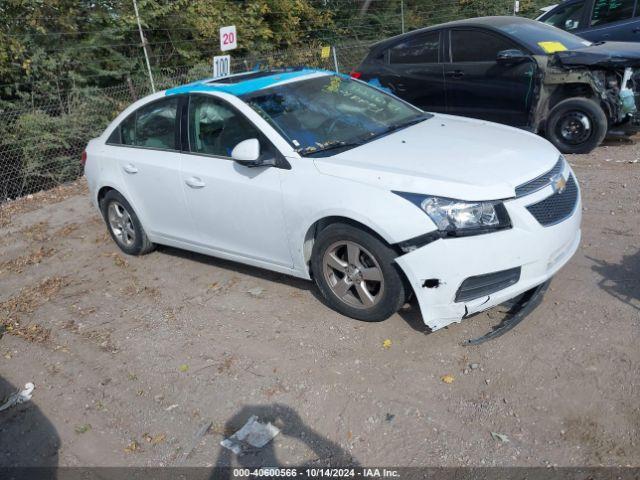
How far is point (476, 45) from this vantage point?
7707 mm

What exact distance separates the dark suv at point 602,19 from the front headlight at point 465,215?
762cm

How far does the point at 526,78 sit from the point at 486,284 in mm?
4542

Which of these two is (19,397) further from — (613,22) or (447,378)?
(613,22)

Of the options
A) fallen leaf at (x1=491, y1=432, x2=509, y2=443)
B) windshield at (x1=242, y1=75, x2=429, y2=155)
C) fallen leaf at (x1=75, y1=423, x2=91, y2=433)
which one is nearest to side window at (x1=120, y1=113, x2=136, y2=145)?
windshield at (x1=242, y1=75, x2=429, y2=155)

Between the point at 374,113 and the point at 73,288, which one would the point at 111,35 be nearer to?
the point at 73,288

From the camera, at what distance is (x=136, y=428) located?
3492 millimetres

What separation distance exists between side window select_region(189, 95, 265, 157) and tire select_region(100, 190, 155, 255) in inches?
49.6

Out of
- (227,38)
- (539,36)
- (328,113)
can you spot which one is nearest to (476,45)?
(539,36)

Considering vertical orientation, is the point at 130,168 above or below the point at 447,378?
above

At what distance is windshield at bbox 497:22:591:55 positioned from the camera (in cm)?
731

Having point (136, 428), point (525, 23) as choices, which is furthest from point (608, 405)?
point (525, 23)

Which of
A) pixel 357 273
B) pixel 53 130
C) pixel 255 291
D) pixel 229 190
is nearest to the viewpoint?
pixel 357 273

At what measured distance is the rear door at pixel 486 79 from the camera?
7336 millimetres

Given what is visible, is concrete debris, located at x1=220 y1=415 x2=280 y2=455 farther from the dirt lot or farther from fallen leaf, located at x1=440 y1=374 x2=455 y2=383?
fallen leaf, located at x1=440 y1=374 x2=455 y2=383
